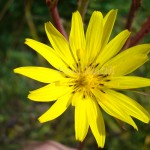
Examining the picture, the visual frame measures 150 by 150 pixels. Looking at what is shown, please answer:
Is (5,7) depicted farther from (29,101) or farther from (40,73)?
(40,73)

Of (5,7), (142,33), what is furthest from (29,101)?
(142,33)

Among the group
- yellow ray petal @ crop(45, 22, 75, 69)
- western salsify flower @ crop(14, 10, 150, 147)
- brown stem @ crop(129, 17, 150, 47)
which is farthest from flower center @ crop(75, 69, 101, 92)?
brown stem @ crop(129, 17, 150, 47)

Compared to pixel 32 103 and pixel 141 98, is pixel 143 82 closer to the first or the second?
pixel 141 98

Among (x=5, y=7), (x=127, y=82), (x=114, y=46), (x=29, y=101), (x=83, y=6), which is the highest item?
(x=5, y=7)

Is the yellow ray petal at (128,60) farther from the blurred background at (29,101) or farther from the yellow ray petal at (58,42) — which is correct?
the blurred background at (29,101)

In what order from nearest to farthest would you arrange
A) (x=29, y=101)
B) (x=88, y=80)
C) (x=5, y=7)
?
(x=88, y=80) < (x=5, y=7) < (x=29, y=101)

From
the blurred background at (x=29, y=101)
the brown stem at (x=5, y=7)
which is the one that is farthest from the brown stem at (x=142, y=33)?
the brown stem at (x=5, y=7)
